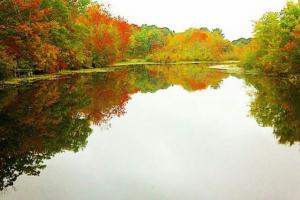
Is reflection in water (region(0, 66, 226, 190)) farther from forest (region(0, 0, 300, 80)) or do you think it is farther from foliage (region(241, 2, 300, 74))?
foliage (region(241, 2, 300, 74))

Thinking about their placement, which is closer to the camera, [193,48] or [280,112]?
[280,112]

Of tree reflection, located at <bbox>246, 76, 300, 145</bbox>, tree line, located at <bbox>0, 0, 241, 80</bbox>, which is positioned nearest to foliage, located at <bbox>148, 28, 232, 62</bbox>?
tree line, located at <bbox>0, 0, 241, 80</bbox>

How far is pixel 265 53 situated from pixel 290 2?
7.21m

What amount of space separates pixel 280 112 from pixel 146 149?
35.4ft

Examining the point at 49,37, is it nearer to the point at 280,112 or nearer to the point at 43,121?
the point at 43,121

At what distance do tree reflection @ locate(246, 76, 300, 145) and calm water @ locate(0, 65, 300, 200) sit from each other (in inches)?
2.0

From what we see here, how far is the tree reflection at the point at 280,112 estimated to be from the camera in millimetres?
16578

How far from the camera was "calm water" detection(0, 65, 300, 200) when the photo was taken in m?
9.52

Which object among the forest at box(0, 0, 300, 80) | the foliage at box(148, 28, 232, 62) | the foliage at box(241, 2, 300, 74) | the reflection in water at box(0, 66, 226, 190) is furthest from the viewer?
the foliage at box(148, 28, 232, 62)

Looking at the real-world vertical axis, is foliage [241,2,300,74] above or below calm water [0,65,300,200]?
above

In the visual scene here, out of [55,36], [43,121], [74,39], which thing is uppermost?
[55,36]


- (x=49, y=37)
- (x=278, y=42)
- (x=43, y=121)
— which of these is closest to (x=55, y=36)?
(x=49, y=37)

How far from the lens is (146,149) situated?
44.1 feet

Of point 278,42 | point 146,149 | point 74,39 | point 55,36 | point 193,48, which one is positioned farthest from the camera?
point 193,48
